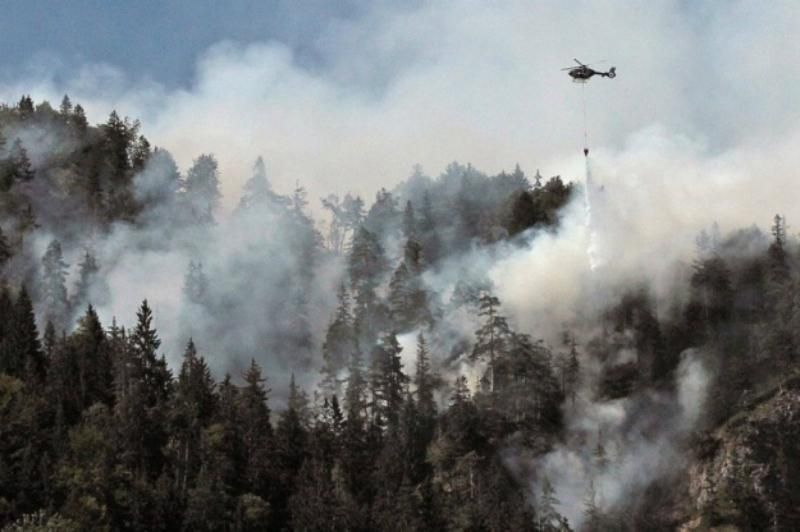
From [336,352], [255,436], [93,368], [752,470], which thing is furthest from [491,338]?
[93,368]

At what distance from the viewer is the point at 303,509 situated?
130m

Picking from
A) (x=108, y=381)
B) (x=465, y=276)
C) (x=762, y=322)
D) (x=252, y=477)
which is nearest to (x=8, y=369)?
(x=108, y=381)

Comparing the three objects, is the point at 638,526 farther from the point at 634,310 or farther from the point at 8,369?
the point at 8,369

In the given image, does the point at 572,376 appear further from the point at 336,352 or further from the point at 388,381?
the point at 336,352

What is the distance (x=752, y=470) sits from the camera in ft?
462

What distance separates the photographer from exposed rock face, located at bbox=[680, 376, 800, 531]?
447ft

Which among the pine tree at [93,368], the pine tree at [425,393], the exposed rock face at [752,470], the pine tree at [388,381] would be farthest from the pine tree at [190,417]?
the exposed rock face at [752,470]

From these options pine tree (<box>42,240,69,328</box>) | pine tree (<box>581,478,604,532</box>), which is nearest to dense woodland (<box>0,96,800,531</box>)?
pine tree (<box>581,478,604,532</box>)

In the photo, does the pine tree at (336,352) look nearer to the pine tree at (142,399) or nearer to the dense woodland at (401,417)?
the dense woodland at (401,417)

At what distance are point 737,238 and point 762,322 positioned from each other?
24850 millimetres

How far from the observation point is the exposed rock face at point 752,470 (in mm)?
136250

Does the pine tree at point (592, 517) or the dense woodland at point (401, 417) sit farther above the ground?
the dense woodland at point (401, 417)

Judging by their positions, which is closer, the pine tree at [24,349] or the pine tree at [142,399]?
the pine tree at [142,399]

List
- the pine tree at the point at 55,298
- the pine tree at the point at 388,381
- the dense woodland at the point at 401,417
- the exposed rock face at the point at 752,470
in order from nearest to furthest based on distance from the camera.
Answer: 1. the dense woodland at the point at 401,417
2. the exposed rock face at the point at 752,470
3. the pine tree at the point at 388,381
4. the pine tree at the point at 55,298
